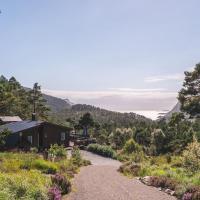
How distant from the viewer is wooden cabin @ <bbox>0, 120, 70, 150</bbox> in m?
56.5

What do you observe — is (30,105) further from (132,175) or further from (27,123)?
(132,175)

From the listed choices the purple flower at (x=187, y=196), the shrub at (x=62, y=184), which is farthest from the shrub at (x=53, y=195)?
the purple flower at (x=187, y=196)

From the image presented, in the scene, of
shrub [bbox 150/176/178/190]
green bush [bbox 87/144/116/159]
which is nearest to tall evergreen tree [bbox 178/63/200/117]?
green bush [bbox 87/144/116/159]

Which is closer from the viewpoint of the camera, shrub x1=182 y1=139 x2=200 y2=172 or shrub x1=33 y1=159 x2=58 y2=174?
shrub x1=182 y1=139 x2=200 y2=172

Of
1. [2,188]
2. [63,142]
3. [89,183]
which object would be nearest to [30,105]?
[63,142]

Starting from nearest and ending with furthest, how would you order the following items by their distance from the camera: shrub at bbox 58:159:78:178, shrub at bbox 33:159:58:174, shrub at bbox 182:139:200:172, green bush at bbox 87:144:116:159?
shrub at bbox 182:139:200:172 < shrub at bbox 58:159:78:178 < shrub at bbox 33:159:58:174 < green bush at bbox 87:144:116:159

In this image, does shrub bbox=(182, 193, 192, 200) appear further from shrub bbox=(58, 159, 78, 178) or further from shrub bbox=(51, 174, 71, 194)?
shrub bbox=(58, 159, 78, 178)

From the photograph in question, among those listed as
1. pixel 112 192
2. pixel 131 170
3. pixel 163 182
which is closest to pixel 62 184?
pixel 112 192

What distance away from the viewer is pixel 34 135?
58.9 metres

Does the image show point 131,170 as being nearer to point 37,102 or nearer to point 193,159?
point 193,159

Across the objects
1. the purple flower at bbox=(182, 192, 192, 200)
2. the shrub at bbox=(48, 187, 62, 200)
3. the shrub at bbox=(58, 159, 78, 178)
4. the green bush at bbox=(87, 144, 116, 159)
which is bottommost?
the green bush at bbox=(87, 144, 116, 159)

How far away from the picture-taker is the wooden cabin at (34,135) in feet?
185

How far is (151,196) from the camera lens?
19.6 metres

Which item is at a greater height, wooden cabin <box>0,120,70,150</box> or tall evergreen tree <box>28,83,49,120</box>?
tall evergreen tree <box>28,83,49,120</box>
